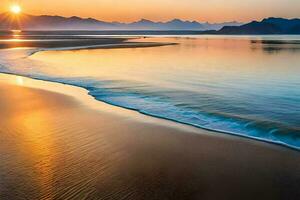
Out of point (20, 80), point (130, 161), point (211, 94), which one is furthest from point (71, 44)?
point (130, 161)

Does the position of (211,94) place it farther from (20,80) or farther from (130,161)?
(20,80)

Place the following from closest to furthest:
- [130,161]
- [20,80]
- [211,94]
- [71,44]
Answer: [130,161] → [211,94] → [20,80] → [71,44]

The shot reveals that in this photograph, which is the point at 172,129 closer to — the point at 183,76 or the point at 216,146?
the point at 216,146

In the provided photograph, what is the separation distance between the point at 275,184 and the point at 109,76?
1658 centimetres

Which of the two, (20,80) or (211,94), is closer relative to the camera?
(211,94)

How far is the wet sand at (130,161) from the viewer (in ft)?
21.3

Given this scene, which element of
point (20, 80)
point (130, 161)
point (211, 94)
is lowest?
point (211, 94)

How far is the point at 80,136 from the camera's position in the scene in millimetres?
9711

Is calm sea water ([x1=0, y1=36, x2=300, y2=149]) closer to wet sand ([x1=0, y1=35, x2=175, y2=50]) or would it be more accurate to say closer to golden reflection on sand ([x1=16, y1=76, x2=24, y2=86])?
golden reflection on sand ([x1=16, y1=76, x2=24, y2=86])

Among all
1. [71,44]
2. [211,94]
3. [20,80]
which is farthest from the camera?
[71,44]

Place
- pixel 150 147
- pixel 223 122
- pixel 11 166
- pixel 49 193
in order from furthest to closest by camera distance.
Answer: pixel 223 122, pixel 150 147, pixel 11 166, pixel 49 193

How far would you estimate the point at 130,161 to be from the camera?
26.1ft

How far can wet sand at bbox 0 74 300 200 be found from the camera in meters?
6.50

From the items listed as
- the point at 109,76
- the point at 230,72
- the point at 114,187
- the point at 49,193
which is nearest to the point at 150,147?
the point at 114,187
